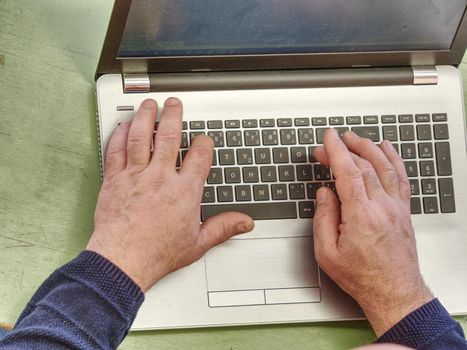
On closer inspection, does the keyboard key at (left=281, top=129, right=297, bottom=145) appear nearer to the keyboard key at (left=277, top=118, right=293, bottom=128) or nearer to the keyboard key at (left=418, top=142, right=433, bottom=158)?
the keyboard key at (left=277, top=118, right=293, bottom=128)

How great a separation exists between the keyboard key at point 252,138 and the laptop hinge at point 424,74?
211 millimetres

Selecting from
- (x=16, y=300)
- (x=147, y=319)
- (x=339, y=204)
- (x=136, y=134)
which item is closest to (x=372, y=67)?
(x=339, y=204)

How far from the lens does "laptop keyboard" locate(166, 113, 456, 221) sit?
88 centimetres

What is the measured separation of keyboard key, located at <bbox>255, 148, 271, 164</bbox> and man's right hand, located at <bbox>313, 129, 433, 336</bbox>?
0.07 meters

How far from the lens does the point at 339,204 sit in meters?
0.87

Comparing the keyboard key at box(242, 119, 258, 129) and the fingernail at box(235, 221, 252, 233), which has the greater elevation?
the keyboard key at box(242, 119, 258, 129)

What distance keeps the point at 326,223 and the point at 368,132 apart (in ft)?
0.44

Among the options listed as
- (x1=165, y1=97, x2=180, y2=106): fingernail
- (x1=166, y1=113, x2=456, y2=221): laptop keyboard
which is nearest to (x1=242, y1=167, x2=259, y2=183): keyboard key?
(x1=166, y1=113, x2=456, y2=221): laptop keyboard

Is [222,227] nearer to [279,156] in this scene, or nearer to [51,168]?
[279,156]

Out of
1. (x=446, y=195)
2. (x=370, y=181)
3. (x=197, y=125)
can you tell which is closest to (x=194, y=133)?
(x=197, y=125)

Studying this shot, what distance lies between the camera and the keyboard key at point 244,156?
2.89ft

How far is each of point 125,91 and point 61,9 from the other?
149mm

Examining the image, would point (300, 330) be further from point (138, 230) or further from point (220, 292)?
point (138, 230)

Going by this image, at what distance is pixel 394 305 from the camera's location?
2.76ft
